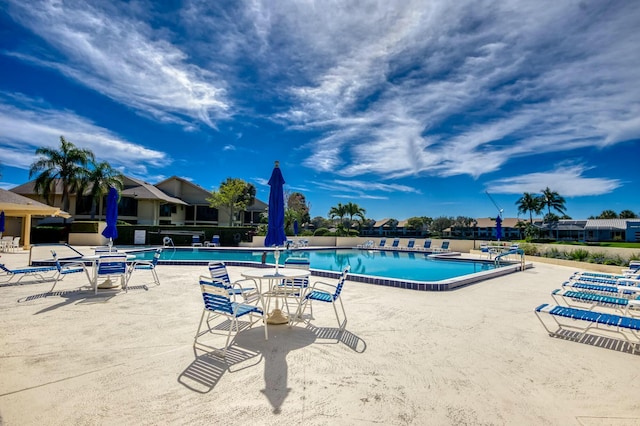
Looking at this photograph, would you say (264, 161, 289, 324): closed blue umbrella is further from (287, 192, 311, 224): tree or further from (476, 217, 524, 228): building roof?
(476, 217, 524, 228): building roof

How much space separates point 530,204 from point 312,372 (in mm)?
64145

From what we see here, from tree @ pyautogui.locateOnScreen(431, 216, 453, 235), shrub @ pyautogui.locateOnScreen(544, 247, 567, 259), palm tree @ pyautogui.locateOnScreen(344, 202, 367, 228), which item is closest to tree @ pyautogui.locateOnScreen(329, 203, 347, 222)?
palm tree @ pyautogui.locateOnScreen(344, 202, 367, 228)

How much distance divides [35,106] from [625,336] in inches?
925

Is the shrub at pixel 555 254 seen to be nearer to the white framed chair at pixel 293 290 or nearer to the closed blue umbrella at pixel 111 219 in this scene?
the white framed chair at pixel 293 290

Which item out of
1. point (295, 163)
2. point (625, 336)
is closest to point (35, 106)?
point (295, 163)

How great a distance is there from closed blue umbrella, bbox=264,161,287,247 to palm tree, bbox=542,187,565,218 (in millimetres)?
62317

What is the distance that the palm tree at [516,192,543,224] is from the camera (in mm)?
55031

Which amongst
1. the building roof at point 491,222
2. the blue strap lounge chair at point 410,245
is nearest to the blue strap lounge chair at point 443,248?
the blue strap lounge chair at point 410,245

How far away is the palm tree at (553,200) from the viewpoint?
53875 mm

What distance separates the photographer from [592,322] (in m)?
4.35

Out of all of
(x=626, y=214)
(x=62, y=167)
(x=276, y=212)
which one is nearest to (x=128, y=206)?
(x=62, y=167)

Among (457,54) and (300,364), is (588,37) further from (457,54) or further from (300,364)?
(300,364)

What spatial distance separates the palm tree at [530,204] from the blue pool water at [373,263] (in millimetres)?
45656

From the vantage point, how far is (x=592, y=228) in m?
50.7
